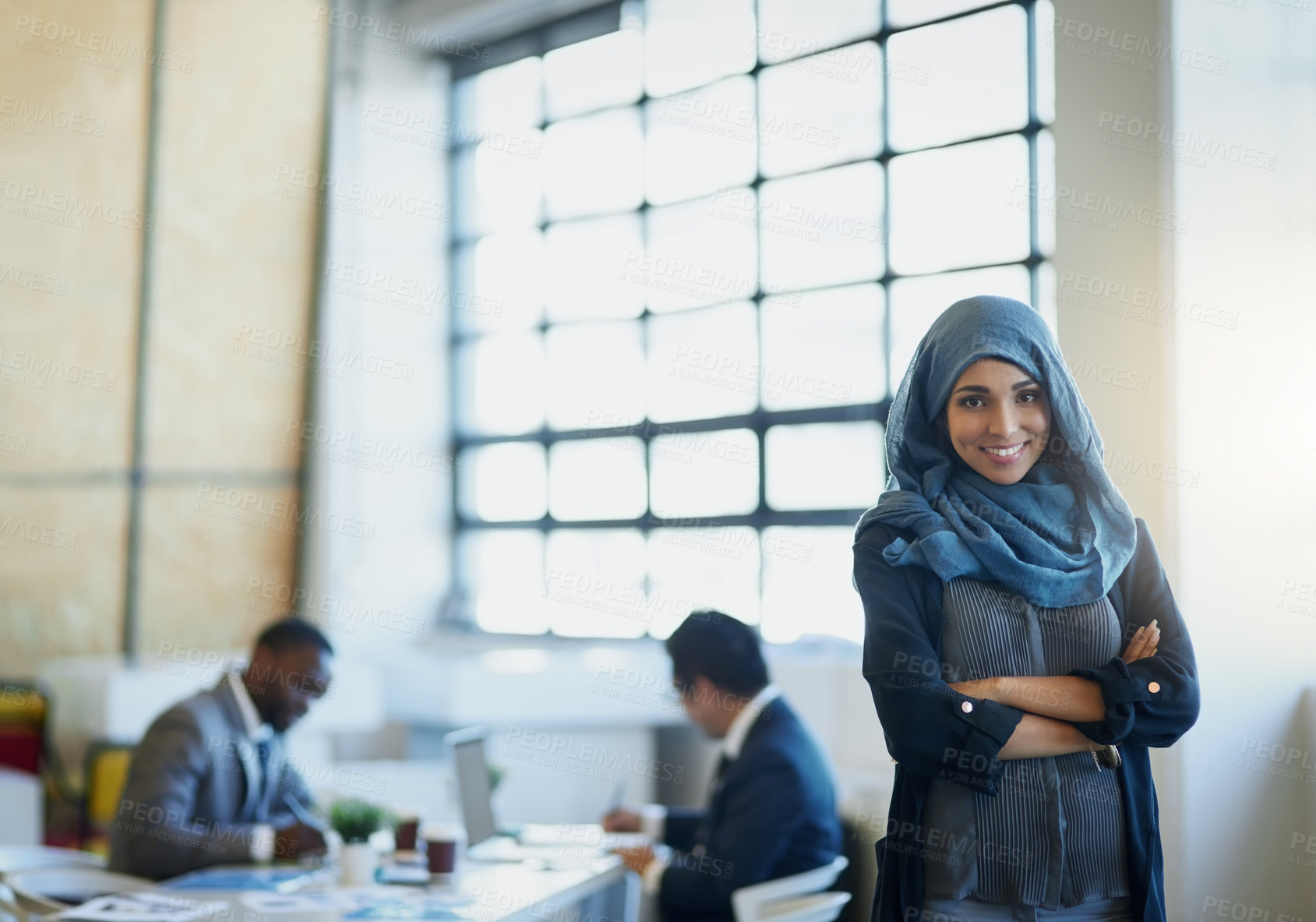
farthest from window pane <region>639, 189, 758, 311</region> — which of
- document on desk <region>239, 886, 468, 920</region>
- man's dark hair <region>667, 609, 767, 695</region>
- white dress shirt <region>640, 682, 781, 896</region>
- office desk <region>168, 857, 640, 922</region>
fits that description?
document on desk <region>239, 886, 468, 920</region>

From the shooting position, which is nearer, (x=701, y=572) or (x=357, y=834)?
(x=357, y=834)

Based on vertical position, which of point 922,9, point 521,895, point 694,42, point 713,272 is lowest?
point 521,895

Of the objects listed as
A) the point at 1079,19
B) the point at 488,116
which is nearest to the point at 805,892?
the point at 1079,19

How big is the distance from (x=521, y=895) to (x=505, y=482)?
11.3 ft

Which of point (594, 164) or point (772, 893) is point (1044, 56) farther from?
point (772, 893)

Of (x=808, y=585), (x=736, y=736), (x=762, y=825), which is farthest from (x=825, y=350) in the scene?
(x=762, y=825)

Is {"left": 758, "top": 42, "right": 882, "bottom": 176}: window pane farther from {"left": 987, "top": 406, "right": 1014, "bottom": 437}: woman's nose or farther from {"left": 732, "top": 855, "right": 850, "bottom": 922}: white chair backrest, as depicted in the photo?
{"left": 987, "top": 406, "right": 1014, "bottom": 437}: woman's nose

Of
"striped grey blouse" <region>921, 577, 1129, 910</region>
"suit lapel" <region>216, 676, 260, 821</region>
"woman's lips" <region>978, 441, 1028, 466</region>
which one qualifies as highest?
"woman's lips" <region>978, 441, 1028, 466</region>

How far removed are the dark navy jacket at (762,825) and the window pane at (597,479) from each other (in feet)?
7.87

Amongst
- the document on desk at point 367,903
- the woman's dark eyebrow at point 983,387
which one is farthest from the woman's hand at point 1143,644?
the document on desk at point 367,903

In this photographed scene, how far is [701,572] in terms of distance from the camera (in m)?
5.14

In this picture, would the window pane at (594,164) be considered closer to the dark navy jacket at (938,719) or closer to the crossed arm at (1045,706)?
the dark navy jacket at (938,719)

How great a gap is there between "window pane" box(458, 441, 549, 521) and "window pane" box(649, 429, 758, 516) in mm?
786

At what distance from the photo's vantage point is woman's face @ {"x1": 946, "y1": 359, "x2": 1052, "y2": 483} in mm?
1814
